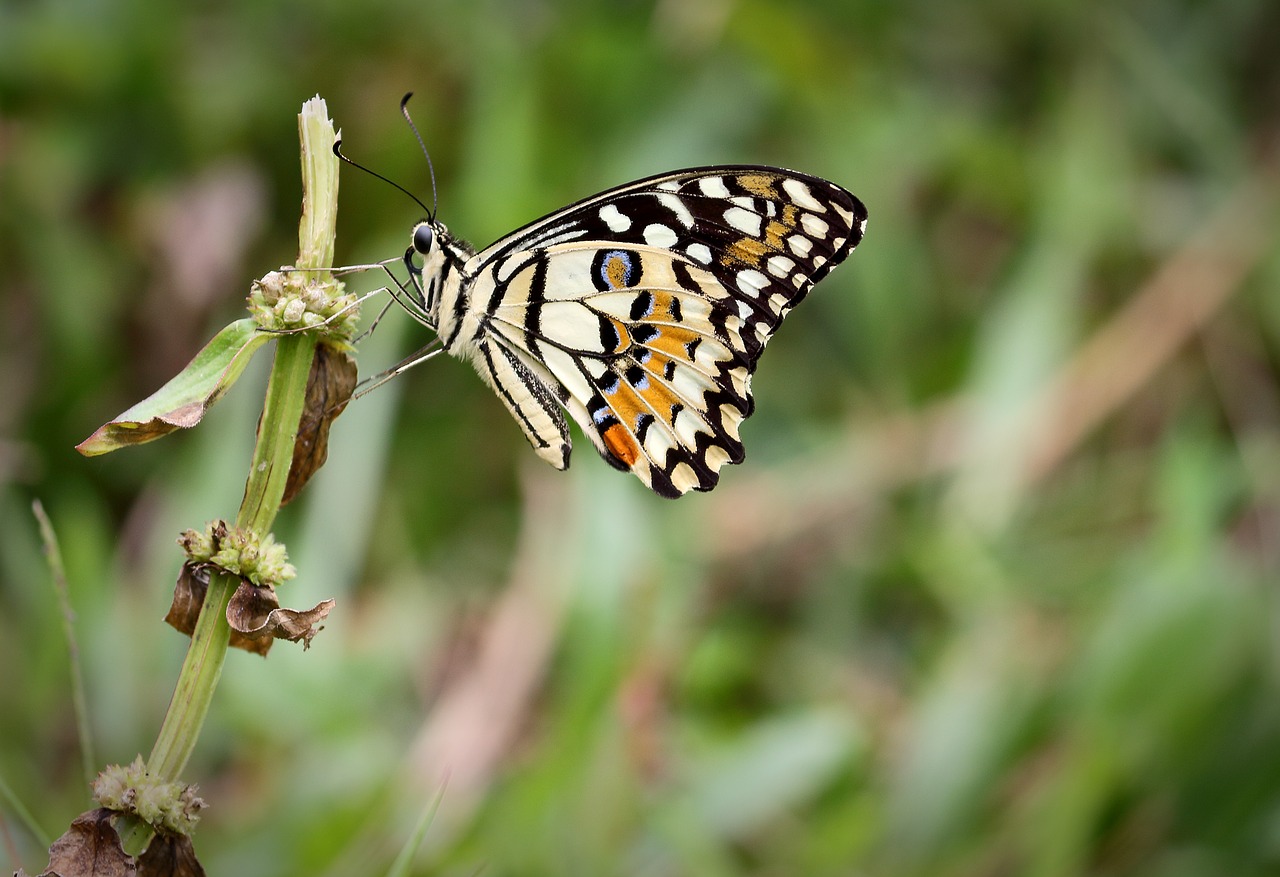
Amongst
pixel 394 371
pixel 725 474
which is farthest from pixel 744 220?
pixel 725 474

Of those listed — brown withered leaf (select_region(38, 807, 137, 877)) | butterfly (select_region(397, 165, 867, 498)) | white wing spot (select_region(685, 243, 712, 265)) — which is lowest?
brown withered leaf (select_region(38, 807, 137, 877))

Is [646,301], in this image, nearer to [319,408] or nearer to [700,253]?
[700,253]

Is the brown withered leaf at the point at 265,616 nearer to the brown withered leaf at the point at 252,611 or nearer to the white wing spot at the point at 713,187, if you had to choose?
the brown withered leaf at the point at 252,611

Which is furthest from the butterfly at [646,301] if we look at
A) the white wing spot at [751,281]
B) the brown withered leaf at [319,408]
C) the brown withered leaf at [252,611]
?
the brown withered leaf at [252,611]

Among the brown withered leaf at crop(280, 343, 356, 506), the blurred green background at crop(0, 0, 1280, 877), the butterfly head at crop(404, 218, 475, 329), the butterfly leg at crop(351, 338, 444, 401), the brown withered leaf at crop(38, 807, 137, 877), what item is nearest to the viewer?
the brown withered leaf at crop(38, 807, 137, 877)

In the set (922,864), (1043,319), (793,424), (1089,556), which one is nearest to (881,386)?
(793,424)

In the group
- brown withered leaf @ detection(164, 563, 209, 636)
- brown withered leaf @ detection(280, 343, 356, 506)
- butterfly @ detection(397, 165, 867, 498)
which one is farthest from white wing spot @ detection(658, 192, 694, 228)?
brown withered leaf @ detection(164, 563, 209, 636)

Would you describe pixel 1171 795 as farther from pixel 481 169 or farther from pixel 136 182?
pixel 136 182

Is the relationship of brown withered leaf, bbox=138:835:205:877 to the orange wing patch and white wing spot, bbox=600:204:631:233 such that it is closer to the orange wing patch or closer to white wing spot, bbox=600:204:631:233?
the orange wing patch
